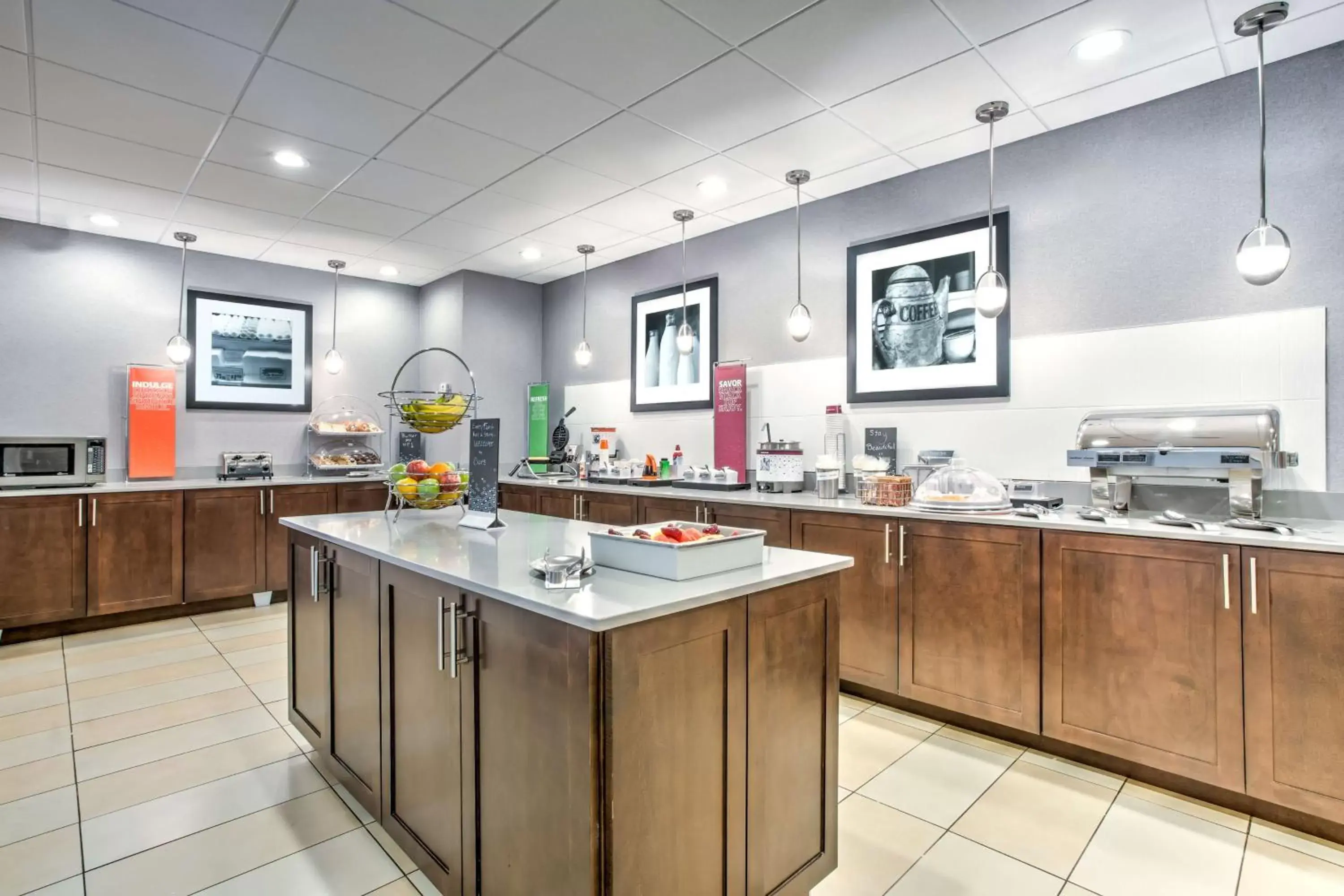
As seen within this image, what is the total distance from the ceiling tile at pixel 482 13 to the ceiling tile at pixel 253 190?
2176mm

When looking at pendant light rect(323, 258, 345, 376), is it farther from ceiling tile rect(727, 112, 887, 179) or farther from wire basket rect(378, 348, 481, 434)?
ceiling tile rect(727, 112, 887, 179)

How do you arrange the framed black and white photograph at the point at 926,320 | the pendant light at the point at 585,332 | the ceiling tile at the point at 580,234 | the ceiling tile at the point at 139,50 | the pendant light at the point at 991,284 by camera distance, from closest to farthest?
the ceiling tile at the point at 139,50 < the pendant light at the point at 991,284 < the framed black and white photograph at the point at 926,320 < the ceiling tile at the point at 580,234 < the pendant light at the point at 585,332

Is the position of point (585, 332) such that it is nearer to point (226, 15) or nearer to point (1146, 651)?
point (226, 15)

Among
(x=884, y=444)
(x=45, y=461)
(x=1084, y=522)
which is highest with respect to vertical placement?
(x=884, y=444)

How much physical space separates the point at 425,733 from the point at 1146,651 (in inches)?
107

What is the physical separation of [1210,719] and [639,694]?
2.38m

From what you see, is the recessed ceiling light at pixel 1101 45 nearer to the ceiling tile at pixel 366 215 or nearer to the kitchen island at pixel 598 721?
the kitchen island at pixel 598 721

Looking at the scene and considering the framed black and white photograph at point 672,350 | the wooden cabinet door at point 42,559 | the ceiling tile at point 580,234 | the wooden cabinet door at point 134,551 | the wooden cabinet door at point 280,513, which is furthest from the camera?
the wooden cabinet door at point 280,513

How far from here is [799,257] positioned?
456cm

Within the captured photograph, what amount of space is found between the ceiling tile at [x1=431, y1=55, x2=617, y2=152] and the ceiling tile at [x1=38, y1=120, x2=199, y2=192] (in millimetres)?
1851

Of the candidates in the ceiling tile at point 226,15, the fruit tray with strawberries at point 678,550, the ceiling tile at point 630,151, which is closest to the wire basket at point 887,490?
the fruit tray with strawberries at point 678,550

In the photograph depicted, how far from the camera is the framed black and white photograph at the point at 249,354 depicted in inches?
225

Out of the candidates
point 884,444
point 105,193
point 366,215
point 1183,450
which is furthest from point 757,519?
point 105,193

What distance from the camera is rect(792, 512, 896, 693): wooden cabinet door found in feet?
11.0
